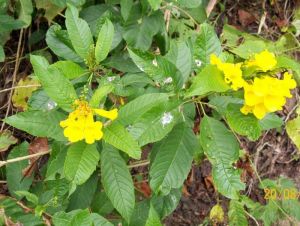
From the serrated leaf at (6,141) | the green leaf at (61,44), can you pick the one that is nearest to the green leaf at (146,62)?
the green leaf at (61,44)

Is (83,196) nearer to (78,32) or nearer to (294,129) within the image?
(78,32)

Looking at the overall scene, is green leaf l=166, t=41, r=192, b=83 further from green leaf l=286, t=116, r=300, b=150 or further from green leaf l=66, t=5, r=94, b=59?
green leaf l=286, t=116, r=300, b=150

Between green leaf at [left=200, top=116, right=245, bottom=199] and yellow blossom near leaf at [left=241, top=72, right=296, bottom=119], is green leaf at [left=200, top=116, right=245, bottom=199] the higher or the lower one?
the lower one

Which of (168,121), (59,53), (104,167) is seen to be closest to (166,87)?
(168,121)

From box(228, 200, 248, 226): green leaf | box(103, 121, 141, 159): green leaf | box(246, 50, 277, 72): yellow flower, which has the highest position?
box(246, 50, 277, 72): yellow flower

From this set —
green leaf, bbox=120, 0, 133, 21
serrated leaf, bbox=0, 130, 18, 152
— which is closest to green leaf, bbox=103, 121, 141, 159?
green leaf, bbox=120, 0, 133, 21
